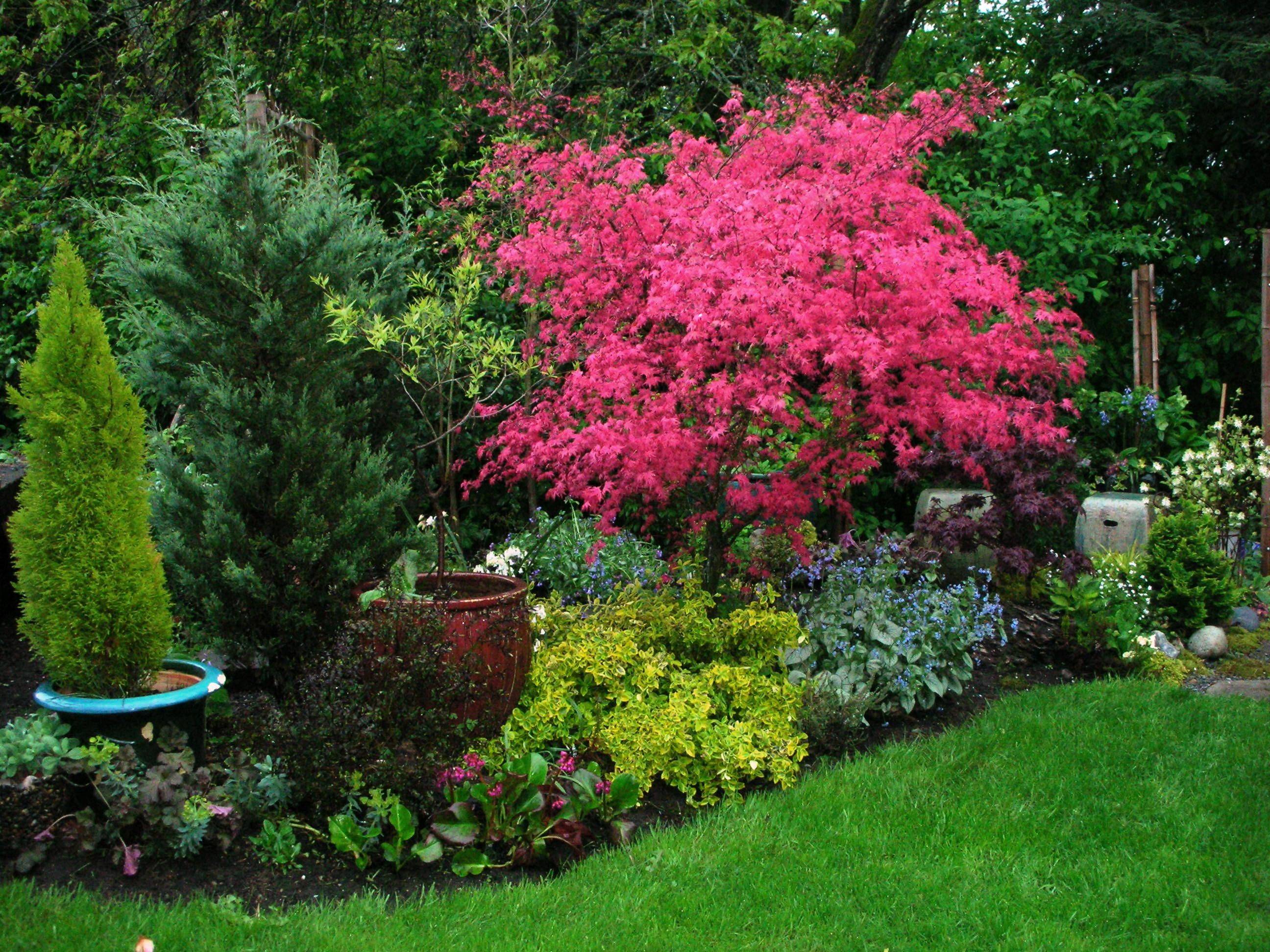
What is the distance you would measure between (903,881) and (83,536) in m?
3.12

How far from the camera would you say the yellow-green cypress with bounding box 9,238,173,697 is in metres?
3.84

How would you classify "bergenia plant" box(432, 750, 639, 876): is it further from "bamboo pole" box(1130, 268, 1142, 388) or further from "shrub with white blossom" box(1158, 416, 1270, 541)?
"bamboo pole" box(1130, 268, 1142, 388)

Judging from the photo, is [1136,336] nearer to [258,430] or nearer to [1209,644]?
[1209,644]

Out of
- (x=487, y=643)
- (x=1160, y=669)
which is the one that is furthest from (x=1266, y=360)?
(x=487, y=643)

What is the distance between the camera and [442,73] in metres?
10.1

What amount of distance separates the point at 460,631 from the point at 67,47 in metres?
8.93

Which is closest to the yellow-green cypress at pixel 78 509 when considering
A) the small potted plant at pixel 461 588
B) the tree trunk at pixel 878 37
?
the small potted plant at pixel 461 588

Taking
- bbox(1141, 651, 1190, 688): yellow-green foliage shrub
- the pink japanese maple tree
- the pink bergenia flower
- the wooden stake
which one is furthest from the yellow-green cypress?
bbox(1141, 651, 1190, 688): yellow-green foliage shrub

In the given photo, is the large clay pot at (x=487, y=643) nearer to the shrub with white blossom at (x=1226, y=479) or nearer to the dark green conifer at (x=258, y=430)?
the dark green conifer at (x=258, y=430)

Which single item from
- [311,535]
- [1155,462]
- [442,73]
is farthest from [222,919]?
[442,73]

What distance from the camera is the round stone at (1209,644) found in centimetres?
666

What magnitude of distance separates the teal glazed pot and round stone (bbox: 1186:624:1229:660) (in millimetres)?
5710

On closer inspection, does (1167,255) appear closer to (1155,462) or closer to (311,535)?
(1155,462)

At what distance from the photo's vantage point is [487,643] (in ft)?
14.8
